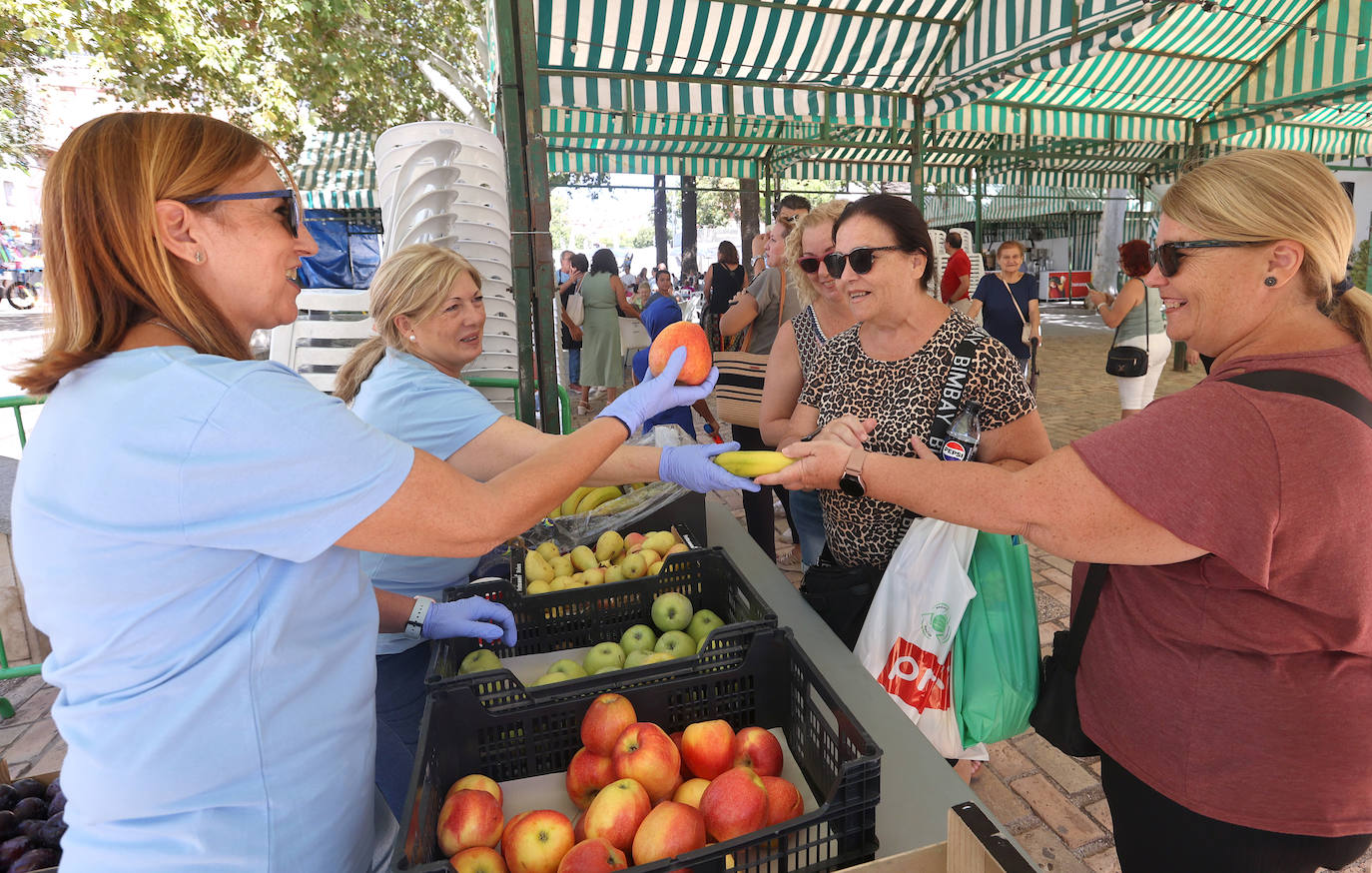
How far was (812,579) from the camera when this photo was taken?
2.38 metres

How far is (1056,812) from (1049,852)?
232 millimetres

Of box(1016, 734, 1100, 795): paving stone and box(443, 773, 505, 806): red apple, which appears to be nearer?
box(443, 773, 505, 806): red apple

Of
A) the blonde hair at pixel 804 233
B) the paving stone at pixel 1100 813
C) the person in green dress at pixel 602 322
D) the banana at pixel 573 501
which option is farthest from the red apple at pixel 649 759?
the person in green dress at pixel 602 322

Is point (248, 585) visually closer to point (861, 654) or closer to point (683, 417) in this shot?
point (861, 654)

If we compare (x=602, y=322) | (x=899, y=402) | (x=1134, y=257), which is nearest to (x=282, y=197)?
(x=899, y=402)

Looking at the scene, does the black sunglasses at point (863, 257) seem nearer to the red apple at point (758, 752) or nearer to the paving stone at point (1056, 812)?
the red apple at point (758, 752)

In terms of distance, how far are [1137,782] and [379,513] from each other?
1.53m

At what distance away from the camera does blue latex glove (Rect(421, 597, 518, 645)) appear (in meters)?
1.73

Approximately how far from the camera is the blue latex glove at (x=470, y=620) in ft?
5.67

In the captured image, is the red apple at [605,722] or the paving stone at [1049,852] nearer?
the red apple at [605,722]

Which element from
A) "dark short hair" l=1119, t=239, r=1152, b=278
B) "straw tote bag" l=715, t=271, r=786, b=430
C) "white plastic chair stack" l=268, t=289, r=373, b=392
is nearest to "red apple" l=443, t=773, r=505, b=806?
"straw tote bag" l=715, t=271, r=786, b=430

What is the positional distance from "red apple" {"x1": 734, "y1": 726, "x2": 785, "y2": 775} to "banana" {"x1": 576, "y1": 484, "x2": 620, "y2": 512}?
1.60 m

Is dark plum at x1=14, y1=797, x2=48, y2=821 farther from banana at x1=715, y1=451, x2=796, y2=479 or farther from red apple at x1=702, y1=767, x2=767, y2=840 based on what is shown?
banana at x1=715, y1=451, x2=796, y2=479

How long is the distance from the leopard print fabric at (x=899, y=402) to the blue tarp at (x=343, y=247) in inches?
383
